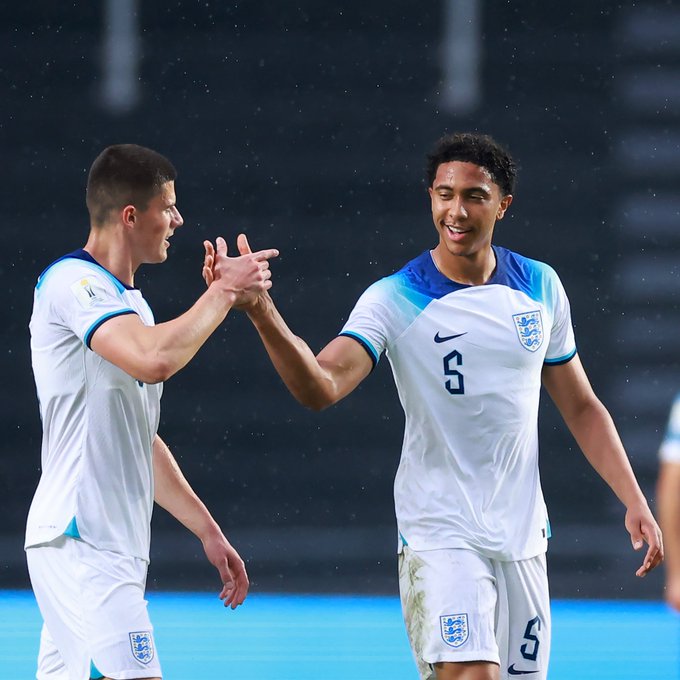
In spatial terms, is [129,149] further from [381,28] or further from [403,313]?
[381,28]

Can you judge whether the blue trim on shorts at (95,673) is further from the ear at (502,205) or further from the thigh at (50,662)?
the ear at (502,205)

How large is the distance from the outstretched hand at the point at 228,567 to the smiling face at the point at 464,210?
3.11ft

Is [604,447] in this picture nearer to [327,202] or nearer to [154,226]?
[154,226]

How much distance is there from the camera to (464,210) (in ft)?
12.1

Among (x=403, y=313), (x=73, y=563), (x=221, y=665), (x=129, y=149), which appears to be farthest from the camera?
(x=221, y=665)

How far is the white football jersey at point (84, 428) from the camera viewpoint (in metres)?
3.16

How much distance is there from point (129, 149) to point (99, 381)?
607 mm

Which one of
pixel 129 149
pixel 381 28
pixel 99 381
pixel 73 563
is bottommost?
pixel 73 563

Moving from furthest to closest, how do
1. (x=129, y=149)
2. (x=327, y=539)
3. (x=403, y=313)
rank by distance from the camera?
1. (x=327, y=539)
2. (x=403, y=313)
3. (x=129, y=149)


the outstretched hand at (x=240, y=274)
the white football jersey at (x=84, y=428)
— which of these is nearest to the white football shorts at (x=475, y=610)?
the white football jersey at (x=84, y=428)

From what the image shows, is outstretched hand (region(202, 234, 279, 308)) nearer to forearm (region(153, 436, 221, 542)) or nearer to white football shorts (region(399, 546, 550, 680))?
forearm (region(153, 436, 221, 542))

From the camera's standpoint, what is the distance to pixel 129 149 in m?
3.44

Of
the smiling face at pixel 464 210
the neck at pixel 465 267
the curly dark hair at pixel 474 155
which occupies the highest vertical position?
the curly dark hair at pixel 474 155

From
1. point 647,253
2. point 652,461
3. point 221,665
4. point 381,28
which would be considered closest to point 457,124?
point 381,28
